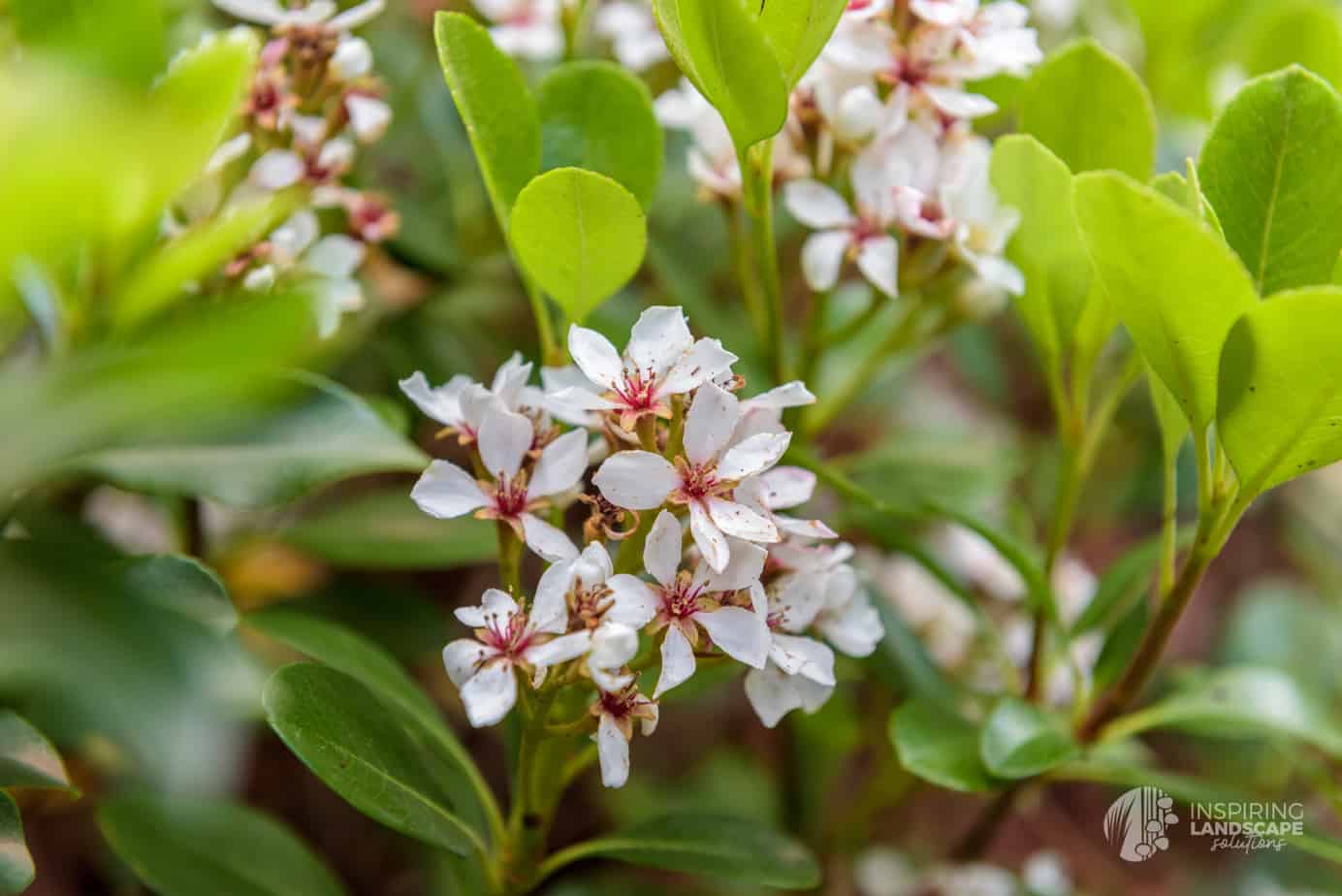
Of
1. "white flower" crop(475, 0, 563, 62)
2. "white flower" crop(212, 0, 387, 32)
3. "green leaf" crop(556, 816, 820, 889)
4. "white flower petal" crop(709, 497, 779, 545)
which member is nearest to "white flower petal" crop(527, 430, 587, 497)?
"white flower petal" crop(709, 497, 779, 545)

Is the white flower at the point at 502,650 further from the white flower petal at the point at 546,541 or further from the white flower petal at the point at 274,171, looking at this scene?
the white flower petal at the point at 274,171

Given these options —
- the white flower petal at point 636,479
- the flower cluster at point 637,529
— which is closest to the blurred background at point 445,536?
the flower cluster at point 637,529

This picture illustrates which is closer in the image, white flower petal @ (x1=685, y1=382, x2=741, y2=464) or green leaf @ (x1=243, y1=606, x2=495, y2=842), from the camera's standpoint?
white flower petal @ (x1=685, y1=382, x2=741, y2=464)

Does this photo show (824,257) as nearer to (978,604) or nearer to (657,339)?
(657,339)

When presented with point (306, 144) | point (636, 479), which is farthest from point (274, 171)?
point (636, 479)

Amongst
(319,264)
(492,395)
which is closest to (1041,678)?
(492,395)

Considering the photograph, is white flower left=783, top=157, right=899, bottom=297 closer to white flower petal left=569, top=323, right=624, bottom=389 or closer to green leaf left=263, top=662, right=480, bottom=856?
white flower petal left=569, top=323, right=624, bottom=389
